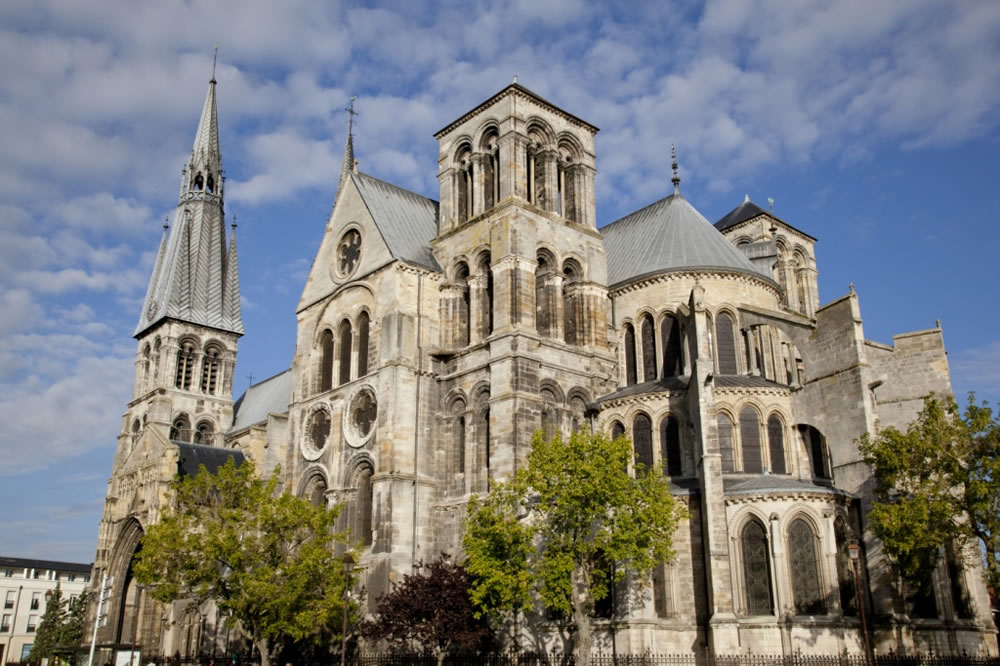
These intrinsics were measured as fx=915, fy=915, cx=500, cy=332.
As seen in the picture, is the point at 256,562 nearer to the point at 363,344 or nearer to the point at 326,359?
the point at 363,344

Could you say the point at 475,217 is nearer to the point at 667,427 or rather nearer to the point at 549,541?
the point at 667,427

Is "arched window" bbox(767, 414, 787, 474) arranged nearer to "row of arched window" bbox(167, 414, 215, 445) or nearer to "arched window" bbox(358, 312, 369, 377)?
"arched window" bbox(358, 312, 369, 377)

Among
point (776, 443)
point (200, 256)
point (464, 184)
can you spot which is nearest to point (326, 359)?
point (464, 184)

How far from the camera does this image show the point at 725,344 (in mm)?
37594

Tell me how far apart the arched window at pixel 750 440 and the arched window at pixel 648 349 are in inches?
206

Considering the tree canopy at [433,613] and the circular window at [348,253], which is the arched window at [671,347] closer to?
the tree canopy at [433,613]

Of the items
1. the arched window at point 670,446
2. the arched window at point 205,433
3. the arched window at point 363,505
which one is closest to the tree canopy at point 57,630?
the arched window at point 205,433

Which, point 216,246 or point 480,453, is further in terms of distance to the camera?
point 216,246

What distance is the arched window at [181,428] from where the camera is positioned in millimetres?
63287

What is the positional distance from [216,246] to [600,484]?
1962 inches

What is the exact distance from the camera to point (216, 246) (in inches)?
2763

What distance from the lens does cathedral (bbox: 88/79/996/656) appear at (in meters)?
29.7

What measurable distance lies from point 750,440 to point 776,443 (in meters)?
1.08

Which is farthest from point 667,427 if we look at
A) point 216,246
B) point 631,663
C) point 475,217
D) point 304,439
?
point 216,246
